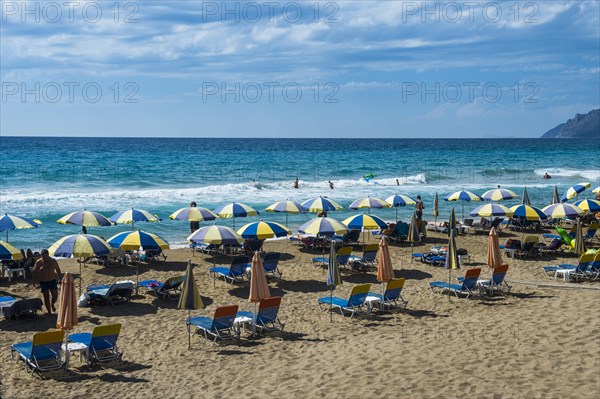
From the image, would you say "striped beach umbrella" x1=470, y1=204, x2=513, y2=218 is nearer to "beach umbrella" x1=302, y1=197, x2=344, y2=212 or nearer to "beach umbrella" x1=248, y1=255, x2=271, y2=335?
"beach umbrella" x1=302, y1=197, x2=344, y2=212

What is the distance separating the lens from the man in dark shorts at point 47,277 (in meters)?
13.4

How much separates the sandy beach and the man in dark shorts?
0.37 m

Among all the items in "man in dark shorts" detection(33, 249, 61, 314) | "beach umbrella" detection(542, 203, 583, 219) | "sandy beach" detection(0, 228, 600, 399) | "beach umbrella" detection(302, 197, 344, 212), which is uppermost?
"beach umbrella" detection(302, 197, 344, 212)

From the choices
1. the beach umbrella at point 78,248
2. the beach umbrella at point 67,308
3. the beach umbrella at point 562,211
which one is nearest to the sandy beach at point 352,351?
the beach umbrella at point 67,308

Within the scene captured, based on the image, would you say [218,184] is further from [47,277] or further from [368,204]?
[47,277]

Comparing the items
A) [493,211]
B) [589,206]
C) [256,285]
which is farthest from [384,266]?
[589,206]

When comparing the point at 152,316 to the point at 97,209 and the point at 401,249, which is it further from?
the point at 97,209

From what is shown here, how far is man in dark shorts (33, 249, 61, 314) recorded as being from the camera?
1345 cm

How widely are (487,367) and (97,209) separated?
28204 mm

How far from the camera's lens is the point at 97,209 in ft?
113

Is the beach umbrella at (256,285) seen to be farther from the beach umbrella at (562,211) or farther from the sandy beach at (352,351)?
the beach umbrella at (562,211)

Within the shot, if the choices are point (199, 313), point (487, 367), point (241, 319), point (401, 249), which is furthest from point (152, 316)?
point (401, 249)

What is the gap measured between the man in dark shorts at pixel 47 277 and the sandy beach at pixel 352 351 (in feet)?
1.23

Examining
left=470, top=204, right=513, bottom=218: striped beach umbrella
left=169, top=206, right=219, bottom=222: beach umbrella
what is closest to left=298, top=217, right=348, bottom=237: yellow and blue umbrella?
left=169, top=206, right=219, bottom=222: beach umbrella
